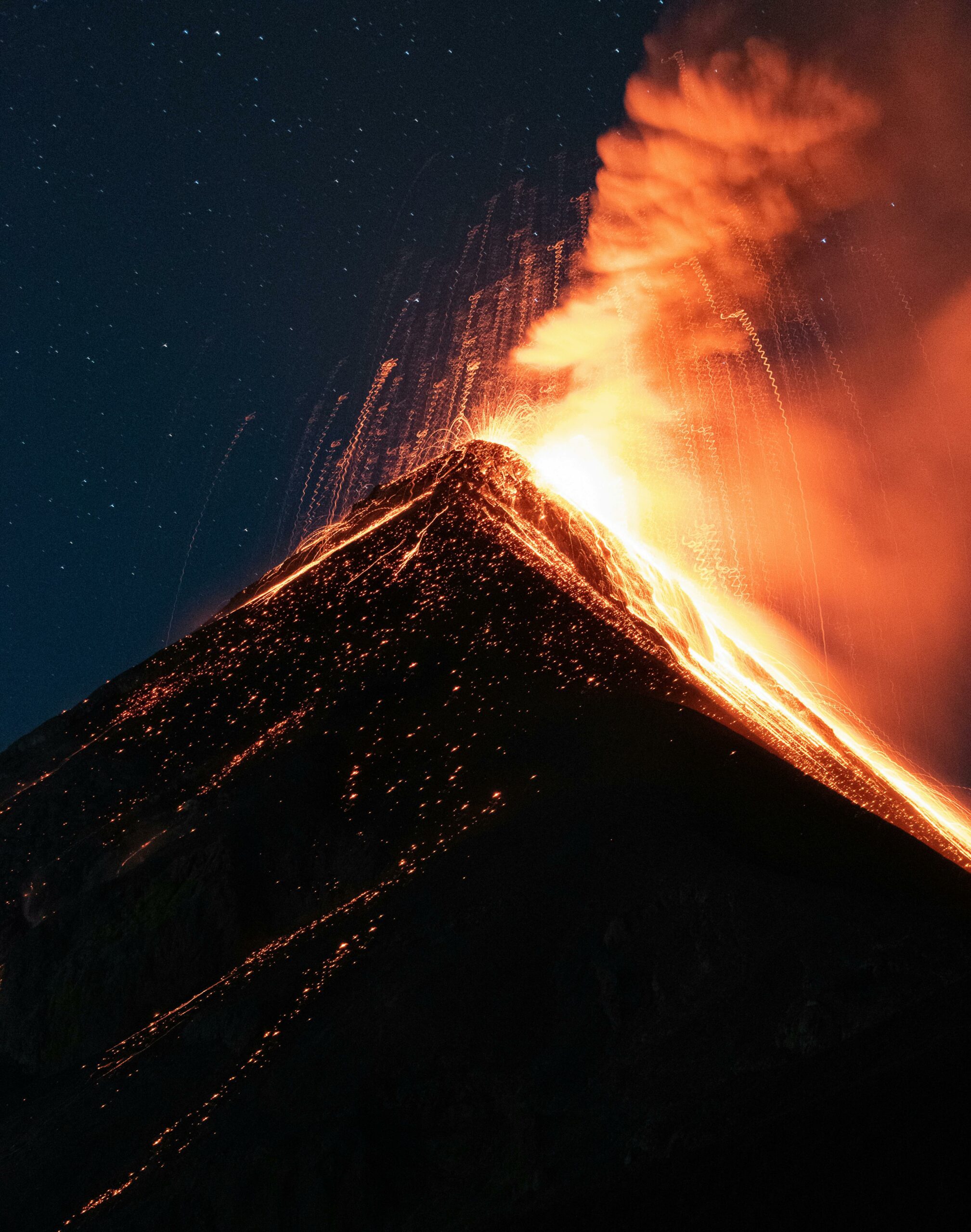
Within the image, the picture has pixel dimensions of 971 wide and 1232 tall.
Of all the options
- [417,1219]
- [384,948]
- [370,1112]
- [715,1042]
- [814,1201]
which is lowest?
[814,1201]

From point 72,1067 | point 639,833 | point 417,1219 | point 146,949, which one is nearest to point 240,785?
point 146,949

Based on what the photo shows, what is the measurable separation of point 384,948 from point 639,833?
211 inches

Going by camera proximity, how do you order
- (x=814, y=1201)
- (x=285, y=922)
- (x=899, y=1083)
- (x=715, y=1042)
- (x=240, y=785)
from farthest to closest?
1. (x=240, y=785)
2. (x=285, y=922)
3. (x=715, y=1042)
4. (x=899, y=1083)
5. (x=814, y=1201)

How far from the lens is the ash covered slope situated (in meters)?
11.9

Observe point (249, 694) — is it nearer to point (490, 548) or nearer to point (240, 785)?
point (240, 785)

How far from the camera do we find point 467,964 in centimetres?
1547

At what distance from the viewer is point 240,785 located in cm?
2511

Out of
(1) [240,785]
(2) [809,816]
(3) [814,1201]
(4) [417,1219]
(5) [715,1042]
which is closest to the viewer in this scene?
(3) [814,1201]

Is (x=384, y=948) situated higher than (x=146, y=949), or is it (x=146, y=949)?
(x=146, y=949)

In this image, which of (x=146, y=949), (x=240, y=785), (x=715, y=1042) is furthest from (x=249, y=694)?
(x=715, y=1042)

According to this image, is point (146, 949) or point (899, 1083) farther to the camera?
point (146, 949)

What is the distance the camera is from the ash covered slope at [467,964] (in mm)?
11867

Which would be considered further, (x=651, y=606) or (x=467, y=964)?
(x=651, y=606)

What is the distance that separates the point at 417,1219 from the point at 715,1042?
4818 mm
